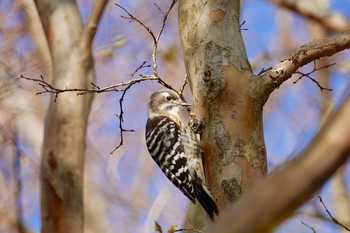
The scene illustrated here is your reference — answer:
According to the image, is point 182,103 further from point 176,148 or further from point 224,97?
point 224,97

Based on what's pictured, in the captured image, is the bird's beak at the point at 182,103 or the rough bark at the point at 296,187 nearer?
the rough bark at the point at 296,187

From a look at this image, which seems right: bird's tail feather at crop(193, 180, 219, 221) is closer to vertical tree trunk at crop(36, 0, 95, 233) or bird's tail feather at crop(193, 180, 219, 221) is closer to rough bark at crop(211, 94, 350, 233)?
vertical tree trunk at crop(36, 0, 95, 233)

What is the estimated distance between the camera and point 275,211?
3.51 ft

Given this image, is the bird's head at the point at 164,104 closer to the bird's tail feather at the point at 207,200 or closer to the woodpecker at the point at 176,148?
the woodpecker at the point at 176,148

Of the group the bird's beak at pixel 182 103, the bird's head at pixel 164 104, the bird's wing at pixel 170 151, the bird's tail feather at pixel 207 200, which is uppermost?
the bird's head at pixel 164 104

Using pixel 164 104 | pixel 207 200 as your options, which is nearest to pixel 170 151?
pixel 164 104

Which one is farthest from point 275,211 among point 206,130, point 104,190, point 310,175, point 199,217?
point 104,190

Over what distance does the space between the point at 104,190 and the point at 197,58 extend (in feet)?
22.6

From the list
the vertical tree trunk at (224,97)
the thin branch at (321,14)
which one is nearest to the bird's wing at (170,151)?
the vertical tree trunk at (224,97)

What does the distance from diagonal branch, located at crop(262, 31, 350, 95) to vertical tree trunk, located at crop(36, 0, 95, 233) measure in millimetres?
1647

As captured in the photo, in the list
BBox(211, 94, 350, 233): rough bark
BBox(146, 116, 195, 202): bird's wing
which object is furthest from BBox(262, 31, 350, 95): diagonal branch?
BBox(211, 94, 350, 233): rough bark

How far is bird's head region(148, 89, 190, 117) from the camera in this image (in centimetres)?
524

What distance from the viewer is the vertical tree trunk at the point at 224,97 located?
343cm

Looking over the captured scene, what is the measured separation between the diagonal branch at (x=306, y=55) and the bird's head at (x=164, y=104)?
1.74 m
